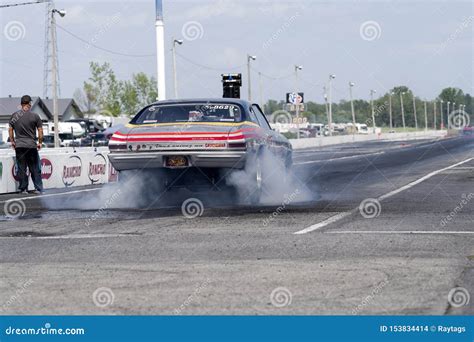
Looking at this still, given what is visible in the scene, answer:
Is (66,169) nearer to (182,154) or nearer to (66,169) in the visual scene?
(66,169)

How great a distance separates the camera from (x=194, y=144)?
13.1 metres

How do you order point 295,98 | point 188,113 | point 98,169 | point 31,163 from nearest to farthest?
point 188,113 < point 31,163 < point 98,169 < point 295,98

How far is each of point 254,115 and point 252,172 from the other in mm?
1424

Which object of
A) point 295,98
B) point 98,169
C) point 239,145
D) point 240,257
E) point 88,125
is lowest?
point 240,257

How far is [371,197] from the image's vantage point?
15.5 metres

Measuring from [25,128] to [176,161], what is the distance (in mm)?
5455

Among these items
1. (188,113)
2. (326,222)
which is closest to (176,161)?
(188,113)

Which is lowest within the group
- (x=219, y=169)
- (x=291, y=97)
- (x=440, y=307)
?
(x=440, y=307)

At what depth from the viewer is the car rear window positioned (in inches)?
556

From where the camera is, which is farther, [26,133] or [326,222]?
[26,133]

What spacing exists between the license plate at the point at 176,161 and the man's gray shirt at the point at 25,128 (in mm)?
5167

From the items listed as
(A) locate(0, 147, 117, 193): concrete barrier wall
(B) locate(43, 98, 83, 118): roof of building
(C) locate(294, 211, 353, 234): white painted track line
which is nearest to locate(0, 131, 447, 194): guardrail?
(A) locate(0, 147, 117, 193): concrete barrier wall
